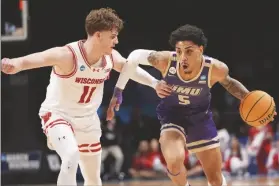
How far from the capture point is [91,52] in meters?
6.05

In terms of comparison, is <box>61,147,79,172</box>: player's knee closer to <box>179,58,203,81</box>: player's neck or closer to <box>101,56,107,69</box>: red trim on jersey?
<box>101,56,107,69</box>: red trim on jersey

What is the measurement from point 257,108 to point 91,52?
1876 millimetres

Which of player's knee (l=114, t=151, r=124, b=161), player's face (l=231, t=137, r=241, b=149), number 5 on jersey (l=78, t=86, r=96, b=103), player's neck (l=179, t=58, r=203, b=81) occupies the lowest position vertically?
player's knee (l=114, t=151, r=124, b=161)

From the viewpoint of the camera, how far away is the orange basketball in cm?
659

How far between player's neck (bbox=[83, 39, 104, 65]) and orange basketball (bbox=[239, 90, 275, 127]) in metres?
1.68

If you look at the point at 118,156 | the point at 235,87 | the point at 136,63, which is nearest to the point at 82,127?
the point at 136,63

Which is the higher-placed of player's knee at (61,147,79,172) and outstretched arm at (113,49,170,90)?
outstretched arm at (113,49,170,90)

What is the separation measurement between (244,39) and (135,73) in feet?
34.1

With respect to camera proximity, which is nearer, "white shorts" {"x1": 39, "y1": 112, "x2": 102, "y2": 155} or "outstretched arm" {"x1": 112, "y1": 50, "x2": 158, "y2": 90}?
"white shorts" {"x1": 39, "y1": 112, "x2": 102, "y2": 155}

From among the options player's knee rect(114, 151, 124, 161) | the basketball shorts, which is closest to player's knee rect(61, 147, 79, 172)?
the basketball shorts

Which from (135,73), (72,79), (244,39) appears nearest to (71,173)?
(72,79)

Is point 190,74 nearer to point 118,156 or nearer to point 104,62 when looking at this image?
point 104,62

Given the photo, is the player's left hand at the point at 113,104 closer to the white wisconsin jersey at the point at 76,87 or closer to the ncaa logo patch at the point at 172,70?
the white wisconsin jersey at the point at 76,87

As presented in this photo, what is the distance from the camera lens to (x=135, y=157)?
13930mm
